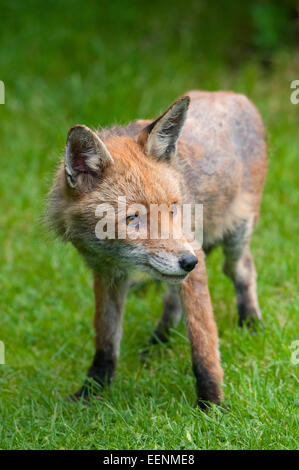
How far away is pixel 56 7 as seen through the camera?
1030 cm

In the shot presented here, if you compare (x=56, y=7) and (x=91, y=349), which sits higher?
(x=56, y=7)

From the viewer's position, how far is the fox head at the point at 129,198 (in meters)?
3.83

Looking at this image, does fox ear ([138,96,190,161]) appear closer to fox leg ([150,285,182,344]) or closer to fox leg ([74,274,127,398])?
fox leg ([74,274,127,398])

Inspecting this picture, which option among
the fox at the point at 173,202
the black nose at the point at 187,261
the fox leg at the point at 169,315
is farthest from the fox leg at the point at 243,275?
the black nose at the point at 187,261

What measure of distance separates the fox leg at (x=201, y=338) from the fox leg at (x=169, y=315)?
117 cm

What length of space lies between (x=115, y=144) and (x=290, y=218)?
3.60 metres

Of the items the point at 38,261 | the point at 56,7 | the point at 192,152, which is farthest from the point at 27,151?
the point at 192,152

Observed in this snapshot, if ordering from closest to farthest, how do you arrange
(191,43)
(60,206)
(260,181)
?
(60,206) < (260,181) < (191,43)

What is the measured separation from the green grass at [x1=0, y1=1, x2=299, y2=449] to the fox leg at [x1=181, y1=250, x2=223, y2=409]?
5.4 inches

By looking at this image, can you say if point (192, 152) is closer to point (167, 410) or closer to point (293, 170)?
point (167, 410)

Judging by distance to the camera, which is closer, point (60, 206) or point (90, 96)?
point (60, 206)

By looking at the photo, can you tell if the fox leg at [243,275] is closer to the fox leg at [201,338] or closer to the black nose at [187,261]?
the fox leg at [201,338]

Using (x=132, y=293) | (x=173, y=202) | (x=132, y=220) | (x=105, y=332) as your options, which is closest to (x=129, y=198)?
(x=132, y=220)
